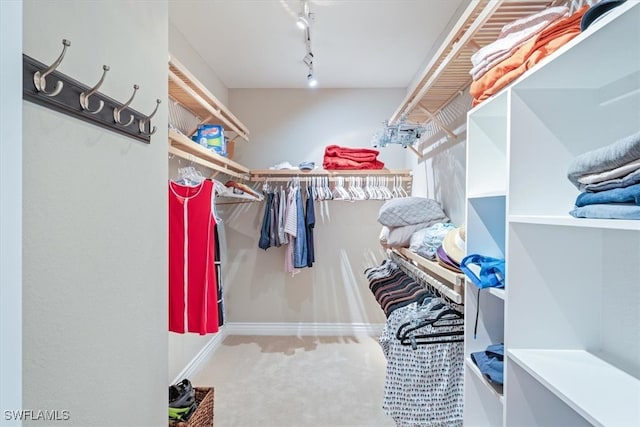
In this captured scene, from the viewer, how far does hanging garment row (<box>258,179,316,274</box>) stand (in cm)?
333

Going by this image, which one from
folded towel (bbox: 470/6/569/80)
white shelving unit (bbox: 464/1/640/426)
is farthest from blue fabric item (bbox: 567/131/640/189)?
folded towel (bbox: 470/6/569/80)

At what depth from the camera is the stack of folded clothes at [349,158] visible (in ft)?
11.1

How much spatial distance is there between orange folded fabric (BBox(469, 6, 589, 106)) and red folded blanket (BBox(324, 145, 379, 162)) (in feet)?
6.97

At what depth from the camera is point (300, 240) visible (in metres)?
3.34

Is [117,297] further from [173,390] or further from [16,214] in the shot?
[173,390]

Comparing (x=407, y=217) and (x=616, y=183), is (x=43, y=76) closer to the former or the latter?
(x=616, y=183)

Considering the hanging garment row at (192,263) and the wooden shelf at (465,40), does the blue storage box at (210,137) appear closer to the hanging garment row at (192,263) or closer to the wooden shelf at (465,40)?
the hanging garment row at (192,263)

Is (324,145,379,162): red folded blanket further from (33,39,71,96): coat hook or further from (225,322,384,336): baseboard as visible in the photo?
(33,39,71,96): coat hook

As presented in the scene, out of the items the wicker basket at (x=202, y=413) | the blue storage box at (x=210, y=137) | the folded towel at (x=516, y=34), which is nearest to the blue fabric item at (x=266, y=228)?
the blue storage box at (x=210, y=137)

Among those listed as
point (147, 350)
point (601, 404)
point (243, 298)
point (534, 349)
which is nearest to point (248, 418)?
point (147, 350)

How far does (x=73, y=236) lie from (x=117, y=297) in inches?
10.0

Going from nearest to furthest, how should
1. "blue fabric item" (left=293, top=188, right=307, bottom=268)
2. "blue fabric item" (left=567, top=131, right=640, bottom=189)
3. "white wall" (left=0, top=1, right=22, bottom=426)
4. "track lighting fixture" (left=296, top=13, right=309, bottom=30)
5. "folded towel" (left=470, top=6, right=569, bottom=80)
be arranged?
"white wall" (left=0, top=1, right=22, bottom=426) → "blue fabric item" (left=567, top=131, right=640, bottom=189) → "folded towel" (left=470, top=6, right=569, bottom=80) → "track lighting fixture" (left=296, top=13, right=309, bottom=30) → "blue fabric item" (left=293, top=188, right=307, bottom=268)

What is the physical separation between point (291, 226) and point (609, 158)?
278 centimetres

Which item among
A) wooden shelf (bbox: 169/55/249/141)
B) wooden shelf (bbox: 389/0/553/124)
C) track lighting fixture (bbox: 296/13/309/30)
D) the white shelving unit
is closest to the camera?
the white shelving unit
